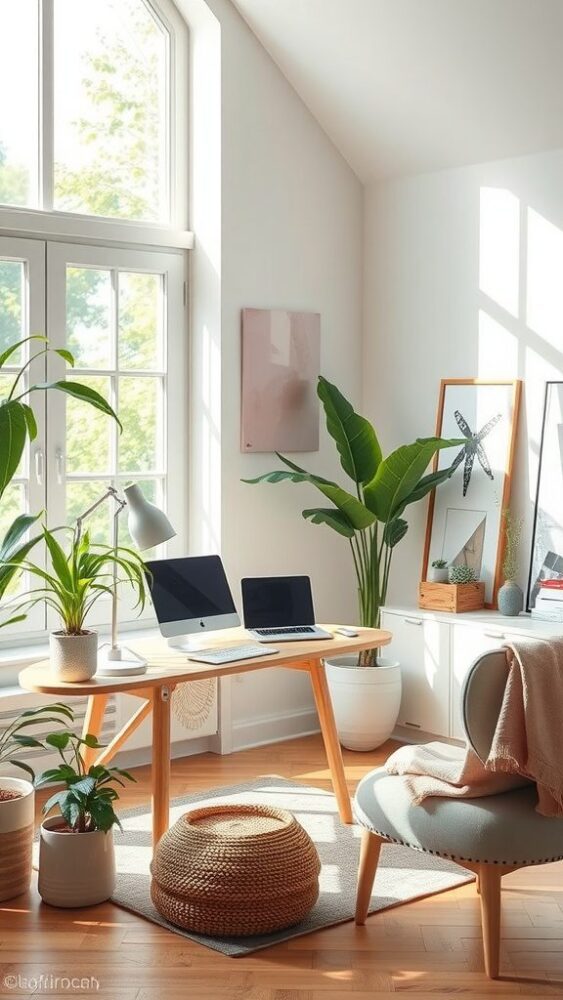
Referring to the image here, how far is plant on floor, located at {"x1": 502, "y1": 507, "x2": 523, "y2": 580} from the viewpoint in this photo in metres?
5.34

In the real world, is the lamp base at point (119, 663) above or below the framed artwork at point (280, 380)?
below

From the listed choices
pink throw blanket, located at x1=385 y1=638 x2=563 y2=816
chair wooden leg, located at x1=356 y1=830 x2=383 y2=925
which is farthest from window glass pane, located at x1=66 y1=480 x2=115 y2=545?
pink throw blanket, located at x1=385 y1=638 x2=563 y2=816

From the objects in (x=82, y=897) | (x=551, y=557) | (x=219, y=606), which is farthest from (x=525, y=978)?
(x=551, y=557)

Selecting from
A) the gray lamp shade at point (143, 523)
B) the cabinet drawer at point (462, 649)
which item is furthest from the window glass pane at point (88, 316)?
the cabinet drawer at point (462, 649)

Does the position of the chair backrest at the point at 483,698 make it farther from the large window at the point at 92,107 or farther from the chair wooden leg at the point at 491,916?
the large window at the point at 92,107

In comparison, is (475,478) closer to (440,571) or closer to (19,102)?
(440,571)

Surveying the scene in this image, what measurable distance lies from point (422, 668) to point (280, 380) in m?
1.45

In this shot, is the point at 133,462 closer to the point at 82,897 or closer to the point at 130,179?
the point at 130,179

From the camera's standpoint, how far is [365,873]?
11.9 feet

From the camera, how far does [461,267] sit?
559 cm

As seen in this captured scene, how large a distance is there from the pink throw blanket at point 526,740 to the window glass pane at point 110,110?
297 centimetres

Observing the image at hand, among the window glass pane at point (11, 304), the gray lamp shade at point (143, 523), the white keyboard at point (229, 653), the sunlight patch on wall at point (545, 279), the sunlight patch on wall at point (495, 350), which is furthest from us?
the sunlight patch on wall at point (495, 350)

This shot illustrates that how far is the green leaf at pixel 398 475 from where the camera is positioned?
529 centimetres

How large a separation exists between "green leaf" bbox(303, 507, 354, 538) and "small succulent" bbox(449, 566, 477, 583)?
0.48m
